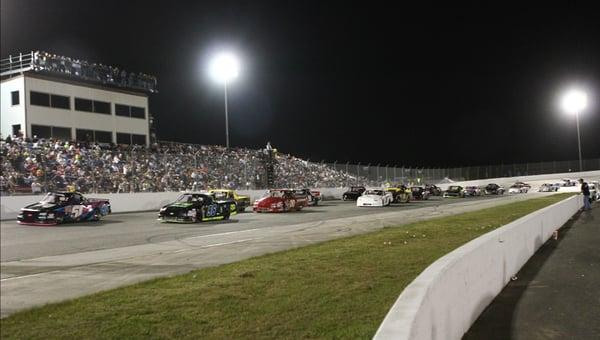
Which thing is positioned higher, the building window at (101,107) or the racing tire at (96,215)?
the building window at (101,107)

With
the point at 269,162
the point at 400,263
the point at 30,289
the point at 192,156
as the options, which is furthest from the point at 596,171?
the point at 30,289

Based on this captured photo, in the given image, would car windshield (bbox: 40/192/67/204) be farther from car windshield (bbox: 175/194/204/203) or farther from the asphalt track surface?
car windshield (bbox: 175/194/204/203)

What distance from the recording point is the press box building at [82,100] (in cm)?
3006

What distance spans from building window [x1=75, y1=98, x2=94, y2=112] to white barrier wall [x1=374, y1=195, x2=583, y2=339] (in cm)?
3067

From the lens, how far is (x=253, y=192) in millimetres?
33031

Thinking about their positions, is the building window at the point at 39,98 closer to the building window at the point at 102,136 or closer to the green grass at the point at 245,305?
the building window at the point at 102,136

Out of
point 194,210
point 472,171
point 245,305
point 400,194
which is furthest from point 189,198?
point 472,171

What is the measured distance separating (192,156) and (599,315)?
79.6ft

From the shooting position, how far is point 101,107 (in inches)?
1414

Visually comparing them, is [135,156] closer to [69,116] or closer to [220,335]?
[69,116]

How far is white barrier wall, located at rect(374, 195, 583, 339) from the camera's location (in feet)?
11.1

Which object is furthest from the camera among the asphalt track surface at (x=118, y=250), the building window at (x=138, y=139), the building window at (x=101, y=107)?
the building window at (x=138, y=139)

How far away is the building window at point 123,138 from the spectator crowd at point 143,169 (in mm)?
3054

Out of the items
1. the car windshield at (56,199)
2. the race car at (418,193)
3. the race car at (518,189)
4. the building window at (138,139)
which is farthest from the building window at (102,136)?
the race car at (518,189)
